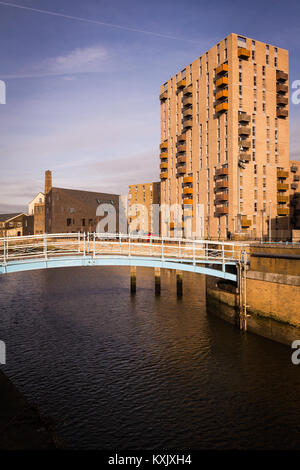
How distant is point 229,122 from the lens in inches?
2325

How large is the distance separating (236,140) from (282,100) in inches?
502

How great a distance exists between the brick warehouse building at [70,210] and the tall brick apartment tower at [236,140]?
3099 centimetres

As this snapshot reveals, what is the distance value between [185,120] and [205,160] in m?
10.2

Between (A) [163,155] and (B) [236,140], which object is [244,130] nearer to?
(B) [236,140]

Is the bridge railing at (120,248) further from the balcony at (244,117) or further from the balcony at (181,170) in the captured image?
the balcony at (181,170)

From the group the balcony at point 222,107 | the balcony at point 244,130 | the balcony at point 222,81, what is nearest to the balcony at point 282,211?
the balcony at point 244,130

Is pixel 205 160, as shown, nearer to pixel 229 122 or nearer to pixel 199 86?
pixel 229 122

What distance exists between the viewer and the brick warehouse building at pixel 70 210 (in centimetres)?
8512

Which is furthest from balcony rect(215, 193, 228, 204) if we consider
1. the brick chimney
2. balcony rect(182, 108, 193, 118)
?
the brick chimney

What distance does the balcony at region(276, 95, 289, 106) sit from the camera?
206ft

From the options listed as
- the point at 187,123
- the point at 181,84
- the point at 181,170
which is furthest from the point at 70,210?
the point at 181,84

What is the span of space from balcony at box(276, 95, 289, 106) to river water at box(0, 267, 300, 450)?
47.9 meters

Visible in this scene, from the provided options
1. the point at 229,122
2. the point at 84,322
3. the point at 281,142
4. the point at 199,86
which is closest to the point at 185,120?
the point at 199,86

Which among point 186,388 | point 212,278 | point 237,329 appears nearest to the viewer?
point 186,388
